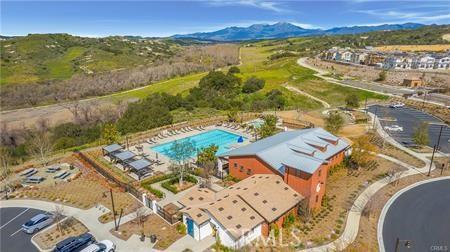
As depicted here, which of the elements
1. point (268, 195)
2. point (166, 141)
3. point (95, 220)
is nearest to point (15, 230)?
point (95, 220)

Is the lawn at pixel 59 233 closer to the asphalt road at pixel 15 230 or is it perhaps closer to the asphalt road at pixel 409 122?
the asphalt road at pixel 15 230

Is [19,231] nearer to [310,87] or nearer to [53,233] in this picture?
[53,233]

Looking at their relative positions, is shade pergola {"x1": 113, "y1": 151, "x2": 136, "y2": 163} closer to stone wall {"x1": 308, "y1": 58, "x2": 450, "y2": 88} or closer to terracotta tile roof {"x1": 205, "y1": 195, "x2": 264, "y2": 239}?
terracotta tile roof {"x1": 205, "y1": 195, "x2": 264, "y2": 239}

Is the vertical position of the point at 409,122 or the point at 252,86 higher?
the point at 252,86

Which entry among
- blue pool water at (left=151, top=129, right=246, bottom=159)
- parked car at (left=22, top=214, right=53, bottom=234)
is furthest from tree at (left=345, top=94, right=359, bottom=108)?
parked car at (left=22, top=214, right=53, bottom=234)

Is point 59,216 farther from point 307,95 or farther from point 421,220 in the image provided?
point 307,95

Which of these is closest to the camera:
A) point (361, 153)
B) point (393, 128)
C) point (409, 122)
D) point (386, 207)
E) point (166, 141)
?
point (386, 207)

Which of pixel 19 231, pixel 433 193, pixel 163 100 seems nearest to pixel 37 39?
pixel 163 100
